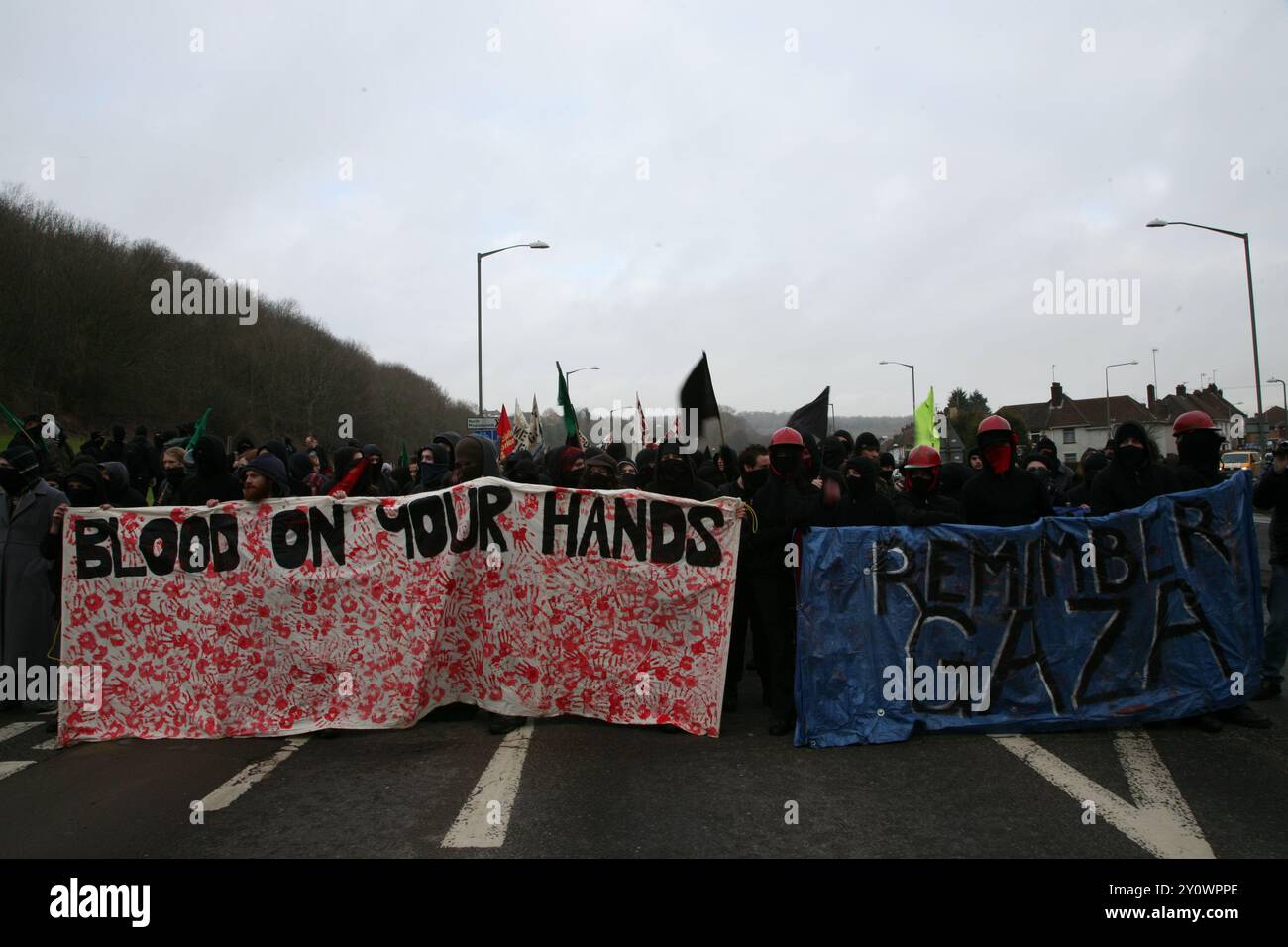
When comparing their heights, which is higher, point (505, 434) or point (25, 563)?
point (505, 434)

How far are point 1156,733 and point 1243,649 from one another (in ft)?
2.87

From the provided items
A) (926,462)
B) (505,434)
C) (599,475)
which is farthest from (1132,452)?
(505,434)

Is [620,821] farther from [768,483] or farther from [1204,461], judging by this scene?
[1204,461]

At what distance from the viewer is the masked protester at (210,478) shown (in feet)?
22.9

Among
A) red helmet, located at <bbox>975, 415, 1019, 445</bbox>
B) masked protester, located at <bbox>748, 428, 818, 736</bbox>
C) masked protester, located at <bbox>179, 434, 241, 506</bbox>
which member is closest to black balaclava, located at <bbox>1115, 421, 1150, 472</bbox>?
red helmet, located at <bbox>975, 415, 1019, 445</bbox>

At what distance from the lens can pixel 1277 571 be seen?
656cm

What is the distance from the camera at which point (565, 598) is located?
6.11m

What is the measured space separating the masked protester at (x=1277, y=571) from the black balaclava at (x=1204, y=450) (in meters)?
0.34

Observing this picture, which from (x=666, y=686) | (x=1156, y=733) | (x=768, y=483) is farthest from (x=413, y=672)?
(x=1156, y=733)

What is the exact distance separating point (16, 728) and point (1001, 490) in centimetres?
746

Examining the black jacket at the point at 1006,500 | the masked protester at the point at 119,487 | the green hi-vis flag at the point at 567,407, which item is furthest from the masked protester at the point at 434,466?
the black jacket at the point at 1006,500

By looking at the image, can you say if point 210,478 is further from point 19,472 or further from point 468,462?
point 468,462

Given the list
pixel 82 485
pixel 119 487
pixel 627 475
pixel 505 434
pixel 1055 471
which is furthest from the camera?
pixel 505 434

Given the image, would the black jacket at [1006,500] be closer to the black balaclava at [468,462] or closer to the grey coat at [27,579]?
the black balaclava at [468,462]
